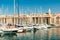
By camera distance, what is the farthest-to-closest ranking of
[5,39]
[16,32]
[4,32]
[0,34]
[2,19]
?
[2,19]
[16,32]
[4,32]
[0,34]
[5,39]

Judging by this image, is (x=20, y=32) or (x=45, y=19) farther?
(x=45, y=19)

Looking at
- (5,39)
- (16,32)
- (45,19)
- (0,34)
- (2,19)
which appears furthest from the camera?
(45,19)

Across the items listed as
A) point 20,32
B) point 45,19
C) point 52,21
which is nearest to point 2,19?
point 45,19

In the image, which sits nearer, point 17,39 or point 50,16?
point 17,39

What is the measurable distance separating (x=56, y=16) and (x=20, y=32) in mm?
20766

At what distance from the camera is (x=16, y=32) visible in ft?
43.1

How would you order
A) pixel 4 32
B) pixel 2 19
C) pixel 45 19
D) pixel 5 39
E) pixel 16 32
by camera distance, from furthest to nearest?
pixel 45 19 < pixel 2 19 < pixel 16 32 < pixel 4 32 < pixel 5 39

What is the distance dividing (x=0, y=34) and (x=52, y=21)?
22234 mm

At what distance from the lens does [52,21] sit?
33.0 m

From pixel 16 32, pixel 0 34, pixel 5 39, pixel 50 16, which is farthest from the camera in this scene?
pixel 50 16

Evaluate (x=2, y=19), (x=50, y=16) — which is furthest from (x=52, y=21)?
(x=2, y=19)

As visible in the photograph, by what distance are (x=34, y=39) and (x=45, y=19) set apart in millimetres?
20020

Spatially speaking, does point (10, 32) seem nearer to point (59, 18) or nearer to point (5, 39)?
point (5, 39)

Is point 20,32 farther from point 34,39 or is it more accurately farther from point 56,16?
point 56,16
